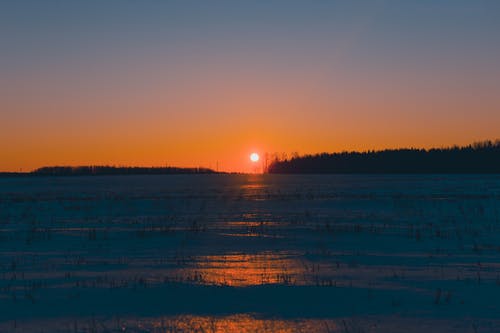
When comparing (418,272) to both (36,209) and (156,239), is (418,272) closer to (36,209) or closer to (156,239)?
(156,239)

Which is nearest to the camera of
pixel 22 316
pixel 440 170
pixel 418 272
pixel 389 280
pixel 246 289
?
pixel 22 316

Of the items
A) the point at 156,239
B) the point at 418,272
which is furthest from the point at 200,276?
the point at 156,239

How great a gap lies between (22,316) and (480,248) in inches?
496

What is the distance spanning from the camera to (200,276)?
12.2 metres

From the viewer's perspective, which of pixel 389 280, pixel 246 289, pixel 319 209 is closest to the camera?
pixel 246 289

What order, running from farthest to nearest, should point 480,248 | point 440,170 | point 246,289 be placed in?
point 440,170 < point 480,248 < point 246,289

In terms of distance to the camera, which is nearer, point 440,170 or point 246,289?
point 246,289

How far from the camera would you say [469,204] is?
36.2 meters

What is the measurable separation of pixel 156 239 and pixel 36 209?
18510 mm

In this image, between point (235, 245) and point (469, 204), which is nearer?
point (235, 245)

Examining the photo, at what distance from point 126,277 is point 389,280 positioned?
5.30 meters

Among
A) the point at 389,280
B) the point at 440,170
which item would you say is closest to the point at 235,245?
the point at 389,280

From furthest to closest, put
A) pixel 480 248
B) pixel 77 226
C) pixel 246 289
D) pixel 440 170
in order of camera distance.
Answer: pixel 440 170 < pixel 77 226 < pixel 480 248 < pixel 246 289

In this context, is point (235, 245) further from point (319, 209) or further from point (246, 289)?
point (319, 209)
